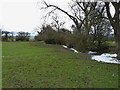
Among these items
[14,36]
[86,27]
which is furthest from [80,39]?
[14,36]

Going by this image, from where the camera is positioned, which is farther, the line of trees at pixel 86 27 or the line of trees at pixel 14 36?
the line of trees at pixel 14 36

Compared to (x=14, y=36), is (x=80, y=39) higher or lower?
lower

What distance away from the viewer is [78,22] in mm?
22422

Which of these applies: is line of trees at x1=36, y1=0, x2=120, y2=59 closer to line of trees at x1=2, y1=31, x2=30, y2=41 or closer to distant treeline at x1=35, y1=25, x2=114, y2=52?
distant treeline at x1=35, y1=25, x2=114, y2=52

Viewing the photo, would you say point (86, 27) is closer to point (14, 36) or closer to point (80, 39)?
point (80, 39)

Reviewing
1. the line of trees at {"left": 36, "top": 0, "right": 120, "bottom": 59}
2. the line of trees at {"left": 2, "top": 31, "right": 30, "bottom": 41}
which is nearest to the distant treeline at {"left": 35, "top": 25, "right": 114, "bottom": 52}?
the line of trees at {"left": 36, "top": 0, "right": 120, "bottom": 59}

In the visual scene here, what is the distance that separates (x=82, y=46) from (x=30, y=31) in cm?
3168

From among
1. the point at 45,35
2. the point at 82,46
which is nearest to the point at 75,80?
the point at 82,46

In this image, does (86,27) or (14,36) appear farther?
(14,36)

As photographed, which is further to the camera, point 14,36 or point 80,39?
point 14,36

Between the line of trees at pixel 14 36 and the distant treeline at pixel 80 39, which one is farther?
the line of trees at pixel 14 36

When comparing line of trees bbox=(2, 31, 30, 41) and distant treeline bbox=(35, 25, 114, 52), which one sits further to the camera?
line of trees bbox=(2, 31, 30, 41)

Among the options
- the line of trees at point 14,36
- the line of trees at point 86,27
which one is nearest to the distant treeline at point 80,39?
the line of trees at point 86,27

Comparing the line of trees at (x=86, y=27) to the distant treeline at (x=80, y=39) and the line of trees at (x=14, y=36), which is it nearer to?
the distant treeline at (x=80, y=39)
